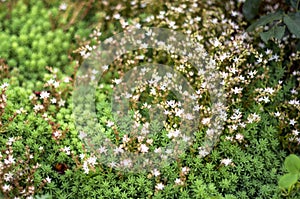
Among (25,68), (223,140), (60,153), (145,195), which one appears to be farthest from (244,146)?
(25,68)

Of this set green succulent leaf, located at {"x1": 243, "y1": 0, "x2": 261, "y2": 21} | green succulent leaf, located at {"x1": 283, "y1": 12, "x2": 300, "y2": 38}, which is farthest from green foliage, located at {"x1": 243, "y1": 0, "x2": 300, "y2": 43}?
green succulent leaf, located at {"x1": 243, "y1": 0, "x2": 261, "y2": 21}

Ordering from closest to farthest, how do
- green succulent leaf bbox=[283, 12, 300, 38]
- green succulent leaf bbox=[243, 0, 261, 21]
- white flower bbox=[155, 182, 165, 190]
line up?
white flower bbox=[155, 182, 165, 190] → green succulent leaf bbox=[283, 12, 300, 38] → green succulent leaf bbox=[243, 0, 261, 21]

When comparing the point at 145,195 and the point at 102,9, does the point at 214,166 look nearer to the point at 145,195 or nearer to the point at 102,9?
the point at 145,195

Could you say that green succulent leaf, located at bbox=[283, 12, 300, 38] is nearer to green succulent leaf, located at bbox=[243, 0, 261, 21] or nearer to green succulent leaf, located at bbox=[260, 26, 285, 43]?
green succulent leaf, located at bbox=[260, 26, 285, 43]

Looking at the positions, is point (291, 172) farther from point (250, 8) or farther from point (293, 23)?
point (250, 8)

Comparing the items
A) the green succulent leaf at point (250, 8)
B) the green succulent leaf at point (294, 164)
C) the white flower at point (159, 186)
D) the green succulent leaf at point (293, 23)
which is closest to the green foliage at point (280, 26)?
the green succulent leaf at point (293, 23)

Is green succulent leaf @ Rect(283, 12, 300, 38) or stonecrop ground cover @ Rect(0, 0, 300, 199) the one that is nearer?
stonecrop ground cover @ Rect(0, 0, 300, 199)

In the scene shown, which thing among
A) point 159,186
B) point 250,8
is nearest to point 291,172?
point 159,186

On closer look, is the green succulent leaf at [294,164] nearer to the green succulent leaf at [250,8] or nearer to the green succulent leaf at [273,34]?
the green succulent leaf at [273,34]
